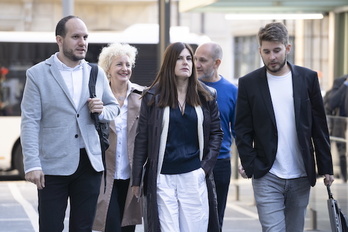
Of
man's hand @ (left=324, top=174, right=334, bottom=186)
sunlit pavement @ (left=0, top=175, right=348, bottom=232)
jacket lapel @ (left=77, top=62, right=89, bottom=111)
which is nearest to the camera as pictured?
jacket lapel @ (left=77, top=62, right=89, bottom=111)

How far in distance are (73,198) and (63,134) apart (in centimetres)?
45

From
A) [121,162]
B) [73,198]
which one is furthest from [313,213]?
[73,198]

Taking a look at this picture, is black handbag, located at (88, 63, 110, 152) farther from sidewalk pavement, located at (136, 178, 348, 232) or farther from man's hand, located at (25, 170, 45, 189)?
sidewalk pavement, located at (136, 178, 348, 232)

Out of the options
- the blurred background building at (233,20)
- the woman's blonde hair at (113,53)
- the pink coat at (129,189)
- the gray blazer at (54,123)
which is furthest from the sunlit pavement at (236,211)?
the blurred background building at (233,20)

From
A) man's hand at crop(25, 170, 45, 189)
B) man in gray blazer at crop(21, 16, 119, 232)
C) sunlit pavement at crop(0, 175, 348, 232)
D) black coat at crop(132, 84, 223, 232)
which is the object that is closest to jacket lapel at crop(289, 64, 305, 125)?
black coat at crop(132, 84, 223, 232)

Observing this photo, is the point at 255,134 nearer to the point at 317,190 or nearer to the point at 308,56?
the point at 317,190

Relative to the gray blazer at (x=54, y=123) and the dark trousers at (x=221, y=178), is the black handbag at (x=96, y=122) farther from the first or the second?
the dark trousers at (x=221, y=178)

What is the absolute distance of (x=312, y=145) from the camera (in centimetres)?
610

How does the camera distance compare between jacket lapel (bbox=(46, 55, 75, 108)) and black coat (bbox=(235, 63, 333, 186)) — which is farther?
black coat (bbox=(235, 63, 333, 186))

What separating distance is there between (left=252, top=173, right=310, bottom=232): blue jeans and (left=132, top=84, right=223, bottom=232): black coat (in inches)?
12.6

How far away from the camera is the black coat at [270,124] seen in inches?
235

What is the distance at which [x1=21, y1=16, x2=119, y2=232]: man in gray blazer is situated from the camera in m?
5.70

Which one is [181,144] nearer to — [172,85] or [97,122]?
[172,85]

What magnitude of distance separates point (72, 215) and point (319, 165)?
1719 mm
